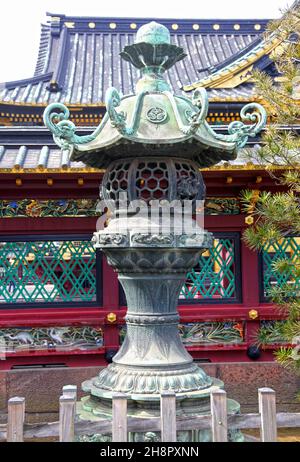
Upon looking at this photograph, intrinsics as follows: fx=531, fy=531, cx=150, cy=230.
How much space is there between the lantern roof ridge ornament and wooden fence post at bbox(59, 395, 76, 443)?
1.88 m

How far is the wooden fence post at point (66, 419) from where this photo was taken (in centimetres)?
323

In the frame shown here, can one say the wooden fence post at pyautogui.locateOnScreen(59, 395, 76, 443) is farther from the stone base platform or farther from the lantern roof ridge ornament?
the stone base platform

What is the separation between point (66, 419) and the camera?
324 cm

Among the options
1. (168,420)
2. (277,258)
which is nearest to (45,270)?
(277,258)

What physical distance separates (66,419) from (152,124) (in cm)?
221

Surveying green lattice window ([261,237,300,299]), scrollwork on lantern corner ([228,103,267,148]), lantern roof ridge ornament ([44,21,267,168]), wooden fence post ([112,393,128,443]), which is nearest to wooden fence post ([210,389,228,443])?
wooden fence post ([112,393,128,443])

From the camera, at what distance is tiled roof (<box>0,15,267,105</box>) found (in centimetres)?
1404

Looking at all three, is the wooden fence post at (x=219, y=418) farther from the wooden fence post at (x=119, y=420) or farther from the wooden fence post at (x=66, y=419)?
the wooden fence post at (x=66, y=419)

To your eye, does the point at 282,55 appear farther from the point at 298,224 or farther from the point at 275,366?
the point at 275,366

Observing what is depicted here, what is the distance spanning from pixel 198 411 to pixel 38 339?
3.43 m

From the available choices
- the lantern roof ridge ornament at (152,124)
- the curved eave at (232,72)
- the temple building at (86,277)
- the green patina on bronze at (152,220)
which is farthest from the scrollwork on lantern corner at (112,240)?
the curved eave at (232,72)

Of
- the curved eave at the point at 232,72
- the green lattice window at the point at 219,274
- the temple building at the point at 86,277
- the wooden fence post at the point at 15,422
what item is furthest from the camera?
the curved eave at the point at 232,72

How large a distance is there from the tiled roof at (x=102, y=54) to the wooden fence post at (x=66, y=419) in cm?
1082
